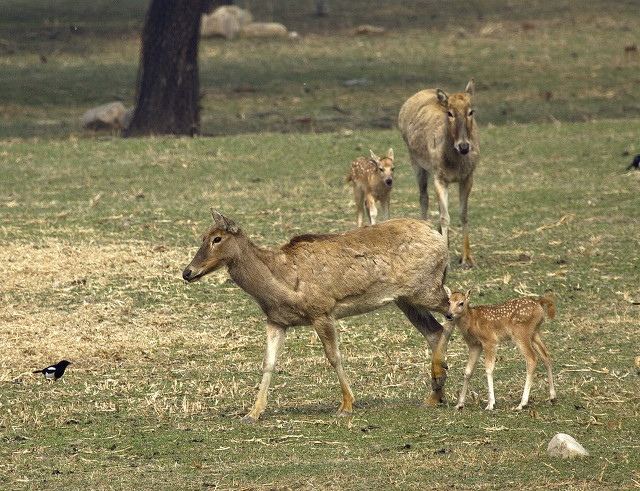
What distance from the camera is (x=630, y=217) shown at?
54.7 ft

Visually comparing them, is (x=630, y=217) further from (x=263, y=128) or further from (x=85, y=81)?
(x=85, y=81)

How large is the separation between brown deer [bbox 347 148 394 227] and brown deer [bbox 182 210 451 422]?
→ 6.01 meters

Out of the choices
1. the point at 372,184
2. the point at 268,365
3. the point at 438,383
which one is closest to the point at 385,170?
the point at 372,184

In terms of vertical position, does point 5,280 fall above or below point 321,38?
below

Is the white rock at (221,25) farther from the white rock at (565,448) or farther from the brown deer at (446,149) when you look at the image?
the white rock at (565,448)

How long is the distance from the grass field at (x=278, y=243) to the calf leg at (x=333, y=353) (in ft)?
0.55

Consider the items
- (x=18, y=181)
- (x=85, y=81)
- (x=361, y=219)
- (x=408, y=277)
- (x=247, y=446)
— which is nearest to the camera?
(x=247, y=446)

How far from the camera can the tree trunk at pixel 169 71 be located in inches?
947

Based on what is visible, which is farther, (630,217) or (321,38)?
(321,38)

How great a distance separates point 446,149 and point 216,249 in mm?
6164

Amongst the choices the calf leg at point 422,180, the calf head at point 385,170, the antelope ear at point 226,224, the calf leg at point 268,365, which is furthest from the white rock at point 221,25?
the calf leg at point 268,365

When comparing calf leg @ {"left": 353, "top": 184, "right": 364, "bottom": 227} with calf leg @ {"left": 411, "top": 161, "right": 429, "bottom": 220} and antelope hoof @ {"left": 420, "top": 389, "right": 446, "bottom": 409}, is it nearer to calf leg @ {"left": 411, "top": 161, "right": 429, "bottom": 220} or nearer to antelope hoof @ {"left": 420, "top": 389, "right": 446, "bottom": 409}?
calf leg @ {"left": 411, "top": 161, "right": 429, "bottom": 220}

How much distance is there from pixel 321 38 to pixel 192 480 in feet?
96.1

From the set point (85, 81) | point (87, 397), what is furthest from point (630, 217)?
point (85, 81)
